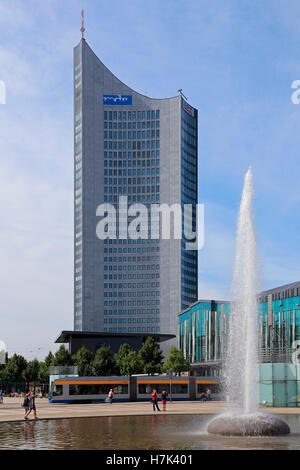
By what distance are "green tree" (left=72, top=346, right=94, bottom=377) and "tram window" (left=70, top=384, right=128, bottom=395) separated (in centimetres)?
5424

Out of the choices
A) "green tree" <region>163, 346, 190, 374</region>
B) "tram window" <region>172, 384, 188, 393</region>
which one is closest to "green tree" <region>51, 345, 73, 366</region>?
"green tree" <region>163, 346, 190, 374</region>

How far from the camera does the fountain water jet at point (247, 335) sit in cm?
2680

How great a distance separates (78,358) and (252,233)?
341 ft

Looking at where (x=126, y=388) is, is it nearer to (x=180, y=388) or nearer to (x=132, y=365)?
(x=180, y=388)

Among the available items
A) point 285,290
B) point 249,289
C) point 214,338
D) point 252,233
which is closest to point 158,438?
point 249,289

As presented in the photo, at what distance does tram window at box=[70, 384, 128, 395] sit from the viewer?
70188 mm

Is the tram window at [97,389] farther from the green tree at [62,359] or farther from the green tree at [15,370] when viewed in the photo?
the green tree at [15,370]

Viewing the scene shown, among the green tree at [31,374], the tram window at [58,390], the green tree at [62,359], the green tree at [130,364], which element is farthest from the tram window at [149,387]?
the green tree at [31,374]

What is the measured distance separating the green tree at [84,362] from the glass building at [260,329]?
21.4 metres

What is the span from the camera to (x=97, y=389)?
70.9 meters

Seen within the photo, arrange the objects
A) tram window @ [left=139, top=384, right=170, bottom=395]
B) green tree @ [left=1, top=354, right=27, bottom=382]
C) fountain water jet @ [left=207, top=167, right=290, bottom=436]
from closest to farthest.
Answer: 1. fountain water jet @ [left=207, top=167, right=290, bottom=436]
2. tram window @ [left=139, top=384, right=170, bottom=395]
3. green tree @ [left=1, top=354, right=27, bottom=382]

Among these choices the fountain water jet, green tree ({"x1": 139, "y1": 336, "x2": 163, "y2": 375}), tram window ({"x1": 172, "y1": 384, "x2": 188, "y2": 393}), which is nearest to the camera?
the fountain water jet

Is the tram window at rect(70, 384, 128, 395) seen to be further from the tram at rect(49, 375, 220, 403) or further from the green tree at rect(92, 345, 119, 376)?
the green tree at rect(92, 345, 119, 376)

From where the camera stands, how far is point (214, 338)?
114 meters
